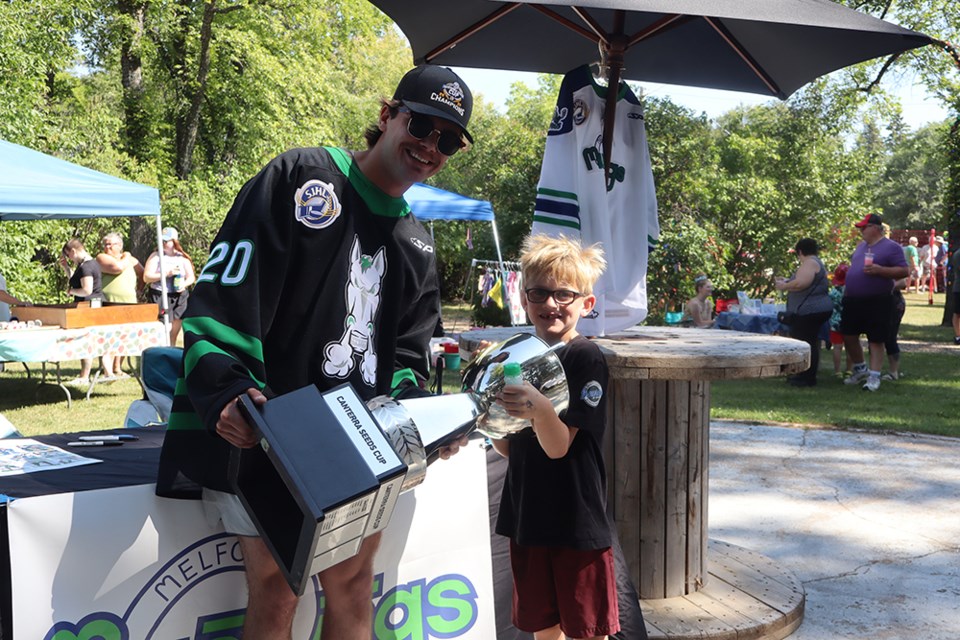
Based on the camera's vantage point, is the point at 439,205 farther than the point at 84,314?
Yes

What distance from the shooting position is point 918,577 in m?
4.15

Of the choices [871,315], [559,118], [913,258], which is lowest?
[871,315]

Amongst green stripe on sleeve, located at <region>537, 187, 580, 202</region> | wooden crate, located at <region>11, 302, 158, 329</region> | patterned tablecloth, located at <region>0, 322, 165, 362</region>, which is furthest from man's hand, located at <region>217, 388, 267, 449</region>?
wooden crate, located at <region>11, 302, 158, 329</region>

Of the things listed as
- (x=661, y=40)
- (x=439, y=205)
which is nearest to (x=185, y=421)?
(x=661, y=40)

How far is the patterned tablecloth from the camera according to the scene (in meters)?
7.86

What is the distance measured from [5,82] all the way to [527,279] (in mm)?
15236

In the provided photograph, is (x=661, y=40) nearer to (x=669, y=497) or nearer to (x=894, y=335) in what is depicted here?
(x=669, y=497)

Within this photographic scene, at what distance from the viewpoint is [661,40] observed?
14.8 ft

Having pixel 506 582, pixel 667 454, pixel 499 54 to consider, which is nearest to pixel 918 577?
pixel 667 454

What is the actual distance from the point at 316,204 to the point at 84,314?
7.21 metres

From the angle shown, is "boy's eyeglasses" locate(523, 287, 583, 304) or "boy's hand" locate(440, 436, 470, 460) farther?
"boy's eyeglasses" locate(523, 287, 583, 304)

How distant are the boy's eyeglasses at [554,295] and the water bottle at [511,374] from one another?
44cm

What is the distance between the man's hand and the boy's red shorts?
3.60 ft

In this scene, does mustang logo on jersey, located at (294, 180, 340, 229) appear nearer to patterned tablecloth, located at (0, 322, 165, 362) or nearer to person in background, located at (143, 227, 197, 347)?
patterned tablecloth, located at (0, 322, 165, 362)
